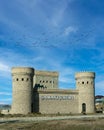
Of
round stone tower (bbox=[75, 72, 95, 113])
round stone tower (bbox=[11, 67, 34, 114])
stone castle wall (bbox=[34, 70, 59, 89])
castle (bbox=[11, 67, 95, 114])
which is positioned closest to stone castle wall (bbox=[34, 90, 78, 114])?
castle (bbox=[11, 67, 95, 114])

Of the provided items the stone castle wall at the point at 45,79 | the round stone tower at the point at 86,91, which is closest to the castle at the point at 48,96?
the round stone tower at the point at 86,91

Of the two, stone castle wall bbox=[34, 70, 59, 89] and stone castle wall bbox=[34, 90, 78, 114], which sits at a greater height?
stone castle wall bbox=[34, 70, 59, 89]

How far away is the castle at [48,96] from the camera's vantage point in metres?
74.3

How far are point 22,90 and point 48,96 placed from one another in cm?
740

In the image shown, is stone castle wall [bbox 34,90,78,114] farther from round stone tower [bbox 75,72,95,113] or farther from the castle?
round stone tower [bbox 75,72,95,113]

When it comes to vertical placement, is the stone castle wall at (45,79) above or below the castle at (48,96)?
above

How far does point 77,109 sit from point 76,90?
5.11m

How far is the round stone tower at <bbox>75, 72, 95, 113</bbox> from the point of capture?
269ft

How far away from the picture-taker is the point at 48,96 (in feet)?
256

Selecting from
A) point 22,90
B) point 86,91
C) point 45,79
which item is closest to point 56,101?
point 86,91

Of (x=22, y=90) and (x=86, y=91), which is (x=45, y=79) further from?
(x=22, y=90)

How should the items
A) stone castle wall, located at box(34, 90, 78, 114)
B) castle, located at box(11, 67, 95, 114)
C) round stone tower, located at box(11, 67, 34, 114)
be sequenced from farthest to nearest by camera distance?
stone castle wall, located at box(34, 90, 78, 114)
castle, located at box(11, 67, 95, 114)
round stone tower, located at box(11, 67, 34, 114)

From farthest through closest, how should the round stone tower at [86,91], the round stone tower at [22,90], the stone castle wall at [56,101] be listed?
the round stone tower at [86,91] < the stone castle wall at [56,101] < the round stone tower at [22,90]

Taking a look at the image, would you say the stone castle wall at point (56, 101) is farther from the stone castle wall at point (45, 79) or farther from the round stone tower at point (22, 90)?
the stone castle wall at point (45, 79)
